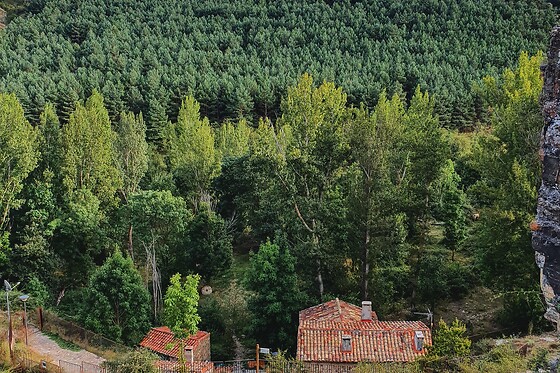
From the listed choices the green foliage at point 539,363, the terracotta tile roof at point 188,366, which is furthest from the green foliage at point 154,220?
the green foliage at point 539,363

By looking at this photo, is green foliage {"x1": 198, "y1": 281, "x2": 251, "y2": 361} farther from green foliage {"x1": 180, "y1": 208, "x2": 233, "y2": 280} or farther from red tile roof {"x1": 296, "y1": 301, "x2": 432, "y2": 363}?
red tile roof {"x1": 296, "y1": 301, "x2": 432, "y2": 363}

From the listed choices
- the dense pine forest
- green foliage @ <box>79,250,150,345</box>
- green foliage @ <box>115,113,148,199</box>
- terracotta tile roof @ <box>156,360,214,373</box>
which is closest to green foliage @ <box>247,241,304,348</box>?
the dense pine forest

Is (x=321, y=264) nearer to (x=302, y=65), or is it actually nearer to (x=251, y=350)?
(x=251, y=350)

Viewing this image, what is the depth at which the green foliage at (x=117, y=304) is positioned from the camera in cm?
2791

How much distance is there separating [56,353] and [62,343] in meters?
1.04

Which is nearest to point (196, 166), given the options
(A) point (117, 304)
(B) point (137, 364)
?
(A) point (117, 304)

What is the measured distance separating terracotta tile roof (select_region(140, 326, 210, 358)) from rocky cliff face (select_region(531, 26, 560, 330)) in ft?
51.0

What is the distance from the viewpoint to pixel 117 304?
28.4 m

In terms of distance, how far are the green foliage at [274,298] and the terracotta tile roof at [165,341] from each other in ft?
9.13

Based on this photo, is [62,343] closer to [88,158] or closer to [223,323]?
[223,323]

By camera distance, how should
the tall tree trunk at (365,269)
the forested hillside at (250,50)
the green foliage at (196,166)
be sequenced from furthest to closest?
1. the forested hillside at (250,50)
2. the green foliage at (196,166)
3. the tall tree trunk at (365,269)

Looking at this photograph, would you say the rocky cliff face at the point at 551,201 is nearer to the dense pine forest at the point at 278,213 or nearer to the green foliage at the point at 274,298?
the dense pine forest at the point at 278,213

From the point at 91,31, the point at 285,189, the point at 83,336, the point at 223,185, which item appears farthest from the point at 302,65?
the point at 83,336

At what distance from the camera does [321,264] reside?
98.2ft
